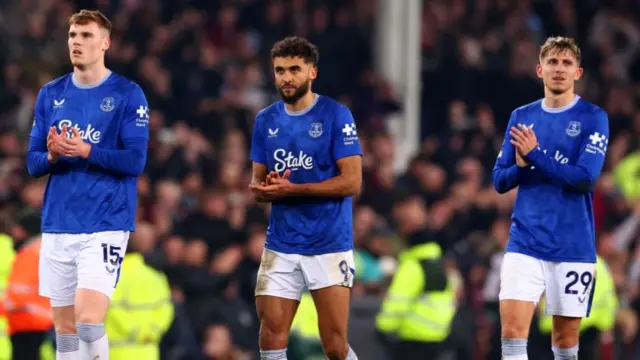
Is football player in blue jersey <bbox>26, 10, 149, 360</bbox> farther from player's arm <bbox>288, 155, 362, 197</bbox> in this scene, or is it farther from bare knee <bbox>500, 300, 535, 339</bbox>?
bare knee <bbox>500, 300, 535, 339</bbox>

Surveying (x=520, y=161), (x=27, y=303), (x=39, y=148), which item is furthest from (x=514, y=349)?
(x=27, y=303)

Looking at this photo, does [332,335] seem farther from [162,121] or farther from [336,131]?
[162,121]

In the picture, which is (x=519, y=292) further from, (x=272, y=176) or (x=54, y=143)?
(x=54, y=143)

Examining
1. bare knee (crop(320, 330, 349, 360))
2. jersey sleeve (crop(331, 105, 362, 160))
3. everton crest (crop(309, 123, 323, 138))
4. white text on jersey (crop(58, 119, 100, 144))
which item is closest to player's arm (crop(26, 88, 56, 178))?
white text on jersey (crop(58, 119, 100, 144))

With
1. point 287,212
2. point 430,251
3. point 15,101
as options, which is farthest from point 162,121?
point 287,212

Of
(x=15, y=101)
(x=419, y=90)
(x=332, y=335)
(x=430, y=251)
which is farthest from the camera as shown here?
(x=419, y=90)

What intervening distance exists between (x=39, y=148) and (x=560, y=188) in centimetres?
347

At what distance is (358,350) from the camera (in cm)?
1648

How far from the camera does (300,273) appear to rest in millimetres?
10734

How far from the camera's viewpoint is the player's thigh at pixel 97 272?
10.1m

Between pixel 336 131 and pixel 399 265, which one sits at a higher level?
pixel 336 131

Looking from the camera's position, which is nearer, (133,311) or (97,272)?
(97,272)

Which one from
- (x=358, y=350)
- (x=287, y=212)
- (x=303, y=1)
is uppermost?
(x=303, y=1)

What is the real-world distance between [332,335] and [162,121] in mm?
8858
